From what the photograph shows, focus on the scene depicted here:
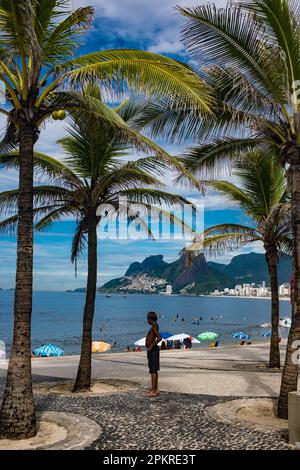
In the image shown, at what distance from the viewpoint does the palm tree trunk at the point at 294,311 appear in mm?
8375

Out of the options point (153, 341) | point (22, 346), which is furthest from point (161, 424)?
point (22, 346)

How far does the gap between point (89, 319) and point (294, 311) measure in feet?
17.5

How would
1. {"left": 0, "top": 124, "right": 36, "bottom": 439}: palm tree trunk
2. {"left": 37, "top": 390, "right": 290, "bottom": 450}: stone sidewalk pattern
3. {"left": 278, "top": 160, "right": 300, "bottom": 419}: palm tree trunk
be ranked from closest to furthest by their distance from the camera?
1. {"left": 37, "top": 390, "right": 290, "bottom": 450}: stone sidewalk pattern
2. {"left": 0, "top": 124, "right": 36, "bottom": 439}: palm tree trunk
3. {"left": 278, "top": 160, "right": 300, "bottom": 419}: palm tree trunk

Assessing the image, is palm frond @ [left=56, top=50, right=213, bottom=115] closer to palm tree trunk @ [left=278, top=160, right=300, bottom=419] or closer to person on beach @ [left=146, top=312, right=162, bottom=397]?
palm tree trunk @ [left=278, top=160, right=300, bottom=419]

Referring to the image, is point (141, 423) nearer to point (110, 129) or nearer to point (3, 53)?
point (110, 129)

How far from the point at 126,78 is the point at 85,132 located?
3707 millimetres

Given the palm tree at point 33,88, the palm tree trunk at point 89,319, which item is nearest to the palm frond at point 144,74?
the palm tree at point 33,88

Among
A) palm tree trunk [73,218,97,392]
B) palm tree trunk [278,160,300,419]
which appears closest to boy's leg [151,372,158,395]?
palm tree trunk [73,218,97,392]

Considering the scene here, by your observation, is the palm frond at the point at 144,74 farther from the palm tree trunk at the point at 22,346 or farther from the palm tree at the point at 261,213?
the palm tree at the point at 261,213

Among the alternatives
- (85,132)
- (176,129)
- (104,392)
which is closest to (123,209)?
(85,132)

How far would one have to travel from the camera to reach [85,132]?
1153 centimetres

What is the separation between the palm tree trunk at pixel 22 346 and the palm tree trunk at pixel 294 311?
15.0ft

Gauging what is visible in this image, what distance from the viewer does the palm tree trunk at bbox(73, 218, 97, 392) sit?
37.8 ft

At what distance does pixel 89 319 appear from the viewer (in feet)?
38.3
